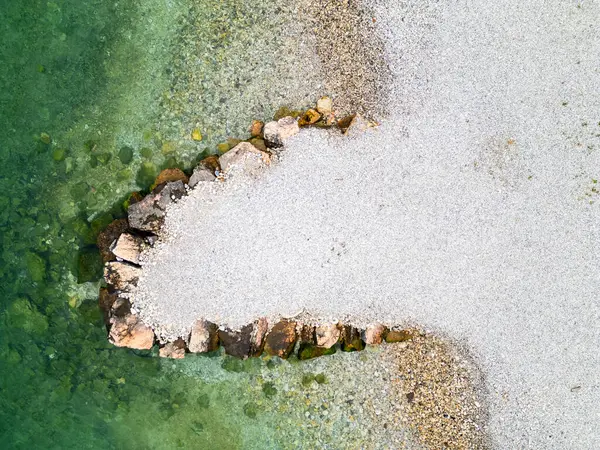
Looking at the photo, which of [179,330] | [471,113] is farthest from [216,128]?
[471,113]

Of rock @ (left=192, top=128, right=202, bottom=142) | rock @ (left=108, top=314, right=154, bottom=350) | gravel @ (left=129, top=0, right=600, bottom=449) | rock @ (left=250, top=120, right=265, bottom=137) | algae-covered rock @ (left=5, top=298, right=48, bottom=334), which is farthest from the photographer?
algae-covered rock @ (left=5, top=298, right=48, bottom=334)

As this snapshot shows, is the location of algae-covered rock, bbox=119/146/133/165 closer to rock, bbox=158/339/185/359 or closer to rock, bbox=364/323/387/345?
rock, bbox=158/339/185/359

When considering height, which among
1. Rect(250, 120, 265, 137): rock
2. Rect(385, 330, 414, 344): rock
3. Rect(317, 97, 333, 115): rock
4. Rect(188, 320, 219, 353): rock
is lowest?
Rect(188, 320, 219, 353): rock

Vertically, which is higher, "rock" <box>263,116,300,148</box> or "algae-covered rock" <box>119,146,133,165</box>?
"rock" <box>263,116,300,148</box>

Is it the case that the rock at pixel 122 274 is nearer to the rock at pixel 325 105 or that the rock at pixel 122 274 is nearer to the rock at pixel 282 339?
the rock at pixel 282 339

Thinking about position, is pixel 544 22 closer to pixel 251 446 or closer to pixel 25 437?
pixel 251 446

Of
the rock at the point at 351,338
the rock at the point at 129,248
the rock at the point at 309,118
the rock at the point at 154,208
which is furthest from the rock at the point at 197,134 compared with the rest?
the rock at the point at 351,338

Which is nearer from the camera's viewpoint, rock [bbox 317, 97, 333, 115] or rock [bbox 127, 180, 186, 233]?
rock [bbox 127, 180, 186, 233]

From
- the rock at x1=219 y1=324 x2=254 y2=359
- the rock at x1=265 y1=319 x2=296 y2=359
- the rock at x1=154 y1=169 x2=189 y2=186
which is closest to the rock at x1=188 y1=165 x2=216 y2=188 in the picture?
the rock at x1=154 y1=169 x2=189 y2=186

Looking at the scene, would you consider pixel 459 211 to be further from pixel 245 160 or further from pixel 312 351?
pixel 245 160
